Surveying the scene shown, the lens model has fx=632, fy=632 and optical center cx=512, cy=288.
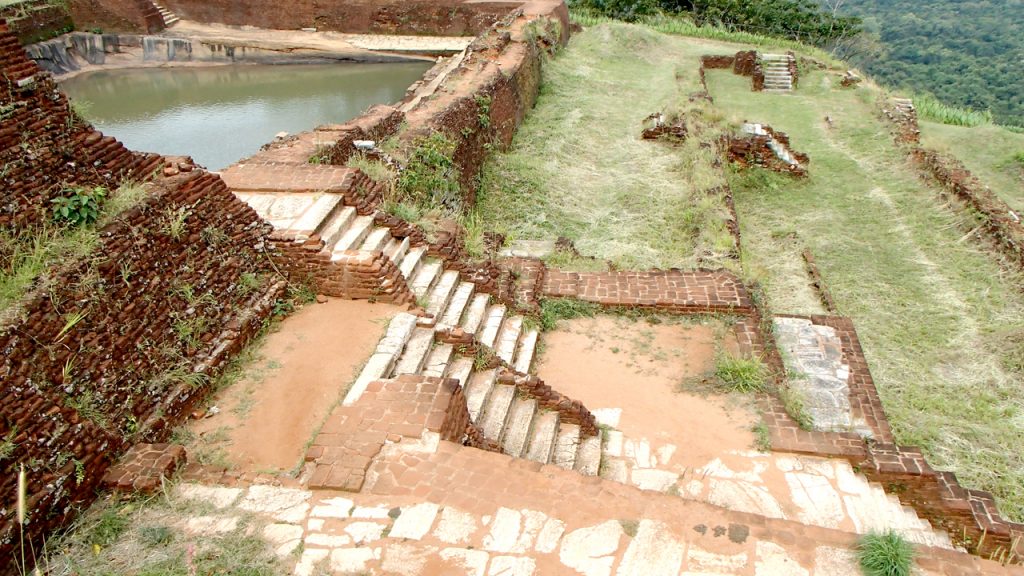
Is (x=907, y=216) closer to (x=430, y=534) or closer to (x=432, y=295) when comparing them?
(x=432, y=295)

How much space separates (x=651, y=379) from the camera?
5711 millimetres

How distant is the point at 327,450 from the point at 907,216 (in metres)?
9.15

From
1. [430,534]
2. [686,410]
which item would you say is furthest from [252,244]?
[686,410]

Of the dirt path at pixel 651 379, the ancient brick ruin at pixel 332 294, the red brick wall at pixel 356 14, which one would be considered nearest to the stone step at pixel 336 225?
the ancient brick ruin at pixel 332 294

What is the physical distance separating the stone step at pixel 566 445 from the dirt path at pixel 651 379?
410mm

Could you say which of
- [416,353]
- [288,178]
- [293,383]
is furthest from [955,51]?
[293,383]

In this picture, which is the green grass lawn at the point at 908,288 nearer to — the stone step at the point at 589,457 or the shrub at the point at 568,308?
the shrub at the point at 568,308

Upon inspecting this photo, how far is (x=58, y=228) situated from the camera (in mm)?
4082

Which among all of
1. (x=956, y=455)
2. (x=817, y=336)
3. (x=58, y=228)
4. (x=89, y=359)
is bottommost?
(x=956, y=455)

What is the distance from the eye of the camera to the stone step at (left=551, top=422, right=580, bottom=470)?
4855 millimetres

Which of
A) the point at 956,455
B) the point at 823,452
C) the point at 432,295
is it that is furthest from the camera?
the point at 432,295

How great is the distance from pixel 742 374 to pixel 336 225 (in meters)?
3.88

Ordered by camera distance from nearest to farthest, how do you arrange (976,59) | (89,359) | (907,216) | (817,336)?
(89,359) < (817,336) < (907,216) < (976,59)

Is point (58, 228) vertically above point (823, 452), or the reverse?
point (58, 228)
